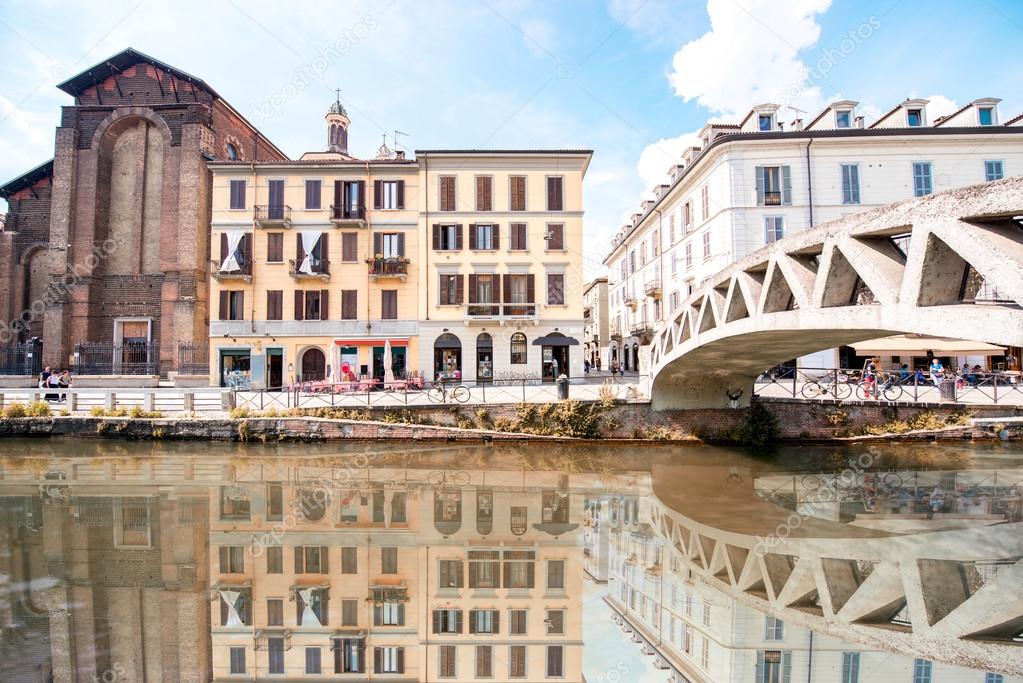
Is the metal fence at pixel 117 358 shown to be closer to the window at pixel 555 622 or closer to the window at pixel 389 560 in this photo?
the window at pixel 389 560

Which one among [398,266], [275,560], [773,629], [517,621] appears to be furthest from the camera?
[398,266]

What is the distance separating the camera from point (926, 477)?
11.8m

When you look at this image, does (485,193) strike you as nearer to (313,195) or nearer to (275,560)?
(313,195)

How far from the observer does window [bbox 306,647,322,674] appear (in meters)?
5.04

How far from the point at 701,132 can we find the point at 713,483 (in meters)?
23.7

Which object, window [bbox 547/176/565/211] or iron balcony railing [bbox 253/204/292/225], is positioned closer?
iron balcony railing [bbox 253/204/292/225]

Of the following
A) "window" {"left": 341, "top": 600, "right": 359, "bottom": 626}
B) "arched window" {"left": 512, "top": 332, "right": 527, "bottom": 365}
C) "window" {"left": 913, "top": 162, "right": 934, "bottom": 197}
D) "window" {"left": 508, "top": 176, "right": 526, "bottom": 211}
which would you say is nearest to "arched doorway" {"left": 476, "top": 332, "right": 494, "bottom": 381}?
"arched window" {"left": 512, "top": 332, "right": 527, "bottom": 365}

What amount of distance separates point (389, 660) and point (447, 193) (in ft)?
78.5

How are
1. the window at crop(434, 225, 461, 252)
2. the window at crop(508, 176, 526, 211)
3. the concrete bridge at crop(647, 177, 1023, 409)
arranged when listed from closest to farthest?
the concrete bridge at crop(647, 177, 1023, 409), the window at crop(508, 176, 526, 211), the window at crop(434, 225, 461, 252)

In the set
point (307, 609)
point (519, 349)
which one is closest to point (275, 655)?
point (307, 609)

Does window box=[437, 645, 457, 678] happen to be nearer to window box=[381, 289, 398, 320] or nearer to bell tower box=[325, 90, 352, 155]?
window box=[381, 289, 398, 320]

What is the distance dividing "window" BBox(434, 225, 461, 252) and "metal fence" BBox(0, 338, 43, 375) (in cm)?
2374

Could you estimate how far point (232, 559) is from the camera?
7.37 metres

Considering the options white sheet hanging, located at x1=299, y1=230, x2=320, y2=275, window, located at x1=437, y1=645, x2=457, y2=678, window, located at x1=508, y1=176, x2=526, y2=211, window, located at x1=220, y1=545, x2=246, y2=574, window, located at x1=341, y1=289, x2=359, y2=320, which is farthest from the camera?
window, located at x1=341, y1=289, x2=359, y2=320
